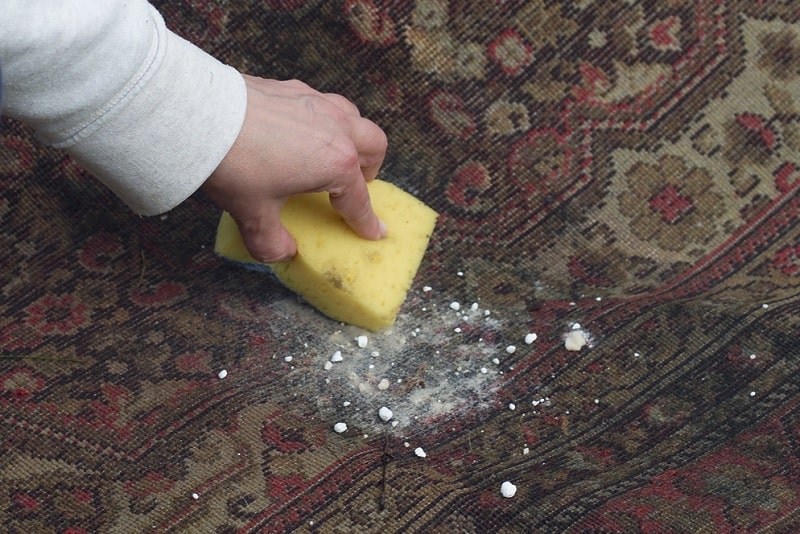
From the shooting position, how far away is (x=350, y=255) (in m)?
1.22

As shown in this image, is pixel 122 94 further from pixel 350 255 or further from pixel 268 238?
pixel 350 255

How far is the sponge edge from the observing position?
1.20 m

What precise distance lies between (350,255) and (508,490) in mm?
397

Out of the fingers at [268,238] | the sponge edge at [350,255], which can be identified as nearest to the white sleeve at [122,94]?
the fingers at [268,238]

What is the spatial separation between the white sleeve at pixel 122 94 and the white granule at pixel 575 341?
59 centimetres

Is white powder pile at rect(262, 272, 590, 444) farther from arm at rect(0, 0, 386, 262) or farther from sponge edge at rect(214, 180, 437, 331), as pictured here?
arm at rect(0, 0, 386, 262)

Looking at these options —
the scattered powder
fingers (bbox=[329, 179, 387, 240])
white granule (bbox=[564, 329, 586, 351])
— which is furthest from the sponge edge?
white granule (bbox=[564, 329, 586, 351])

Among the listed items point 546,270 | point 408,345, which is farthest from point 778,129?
point 408,345

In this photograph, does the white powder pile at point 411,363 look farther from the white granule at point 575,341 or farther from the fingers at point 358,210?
the fingers at point 358,210

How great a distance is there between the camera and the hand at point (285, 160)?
972mm

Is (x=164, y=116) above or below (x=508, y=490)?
above

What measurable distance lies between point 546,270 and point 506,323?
0.14m

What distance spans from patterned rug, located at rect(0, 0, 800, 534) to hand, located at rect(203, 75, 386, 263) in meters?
0.23

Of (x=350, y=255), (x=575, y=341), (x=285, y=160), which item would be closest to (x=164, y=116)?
(x=285, y=160)
